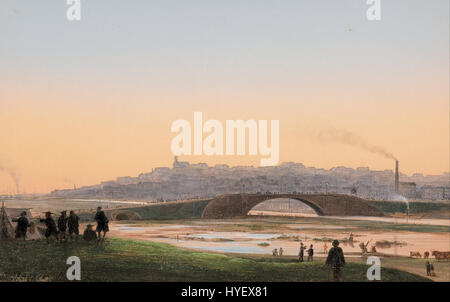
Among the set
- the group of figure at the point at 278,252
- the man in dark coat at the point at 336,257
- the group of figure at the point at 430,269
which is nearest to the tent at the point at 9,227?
the group of figure at the point at 278,252

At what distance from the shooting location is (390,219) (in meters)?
47.8

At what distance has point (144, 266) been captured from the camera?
2778cm

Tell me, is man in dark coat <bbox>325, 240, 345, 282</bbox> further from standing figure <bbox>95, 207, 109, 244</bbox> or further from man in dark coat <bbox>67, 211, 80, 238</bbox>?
man in dark coat <bbox>67, 211, 80, 238</bbox>

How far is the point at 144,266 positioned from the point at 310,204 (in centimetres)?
4023

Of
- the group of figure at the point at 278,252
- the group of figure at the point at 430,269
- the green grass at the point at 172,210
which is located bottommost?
the group of figure at the point at 430,269

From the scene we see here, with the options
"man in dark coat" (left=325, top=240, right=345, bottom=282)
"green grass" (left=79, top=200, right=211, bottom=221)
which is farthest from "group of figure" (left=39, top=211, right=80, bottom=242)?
"green grass" (left=79, top=200, right=211, bottom=221)

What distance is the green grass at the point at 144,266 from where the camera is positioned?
26.7 metres

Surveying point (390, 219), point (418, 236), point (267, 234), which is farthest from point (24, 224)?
point (390, 219)

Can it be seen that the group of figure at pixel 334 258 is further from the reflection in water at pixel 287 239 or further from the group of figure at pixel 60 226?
the group of figure at pixel 60 226

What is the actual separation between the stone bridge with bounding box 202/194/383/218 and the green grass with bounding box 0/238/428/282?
21.9 meters

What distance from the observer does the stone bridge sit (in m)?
54.3

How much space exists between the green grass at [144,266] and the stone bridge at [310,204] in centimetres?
2186
